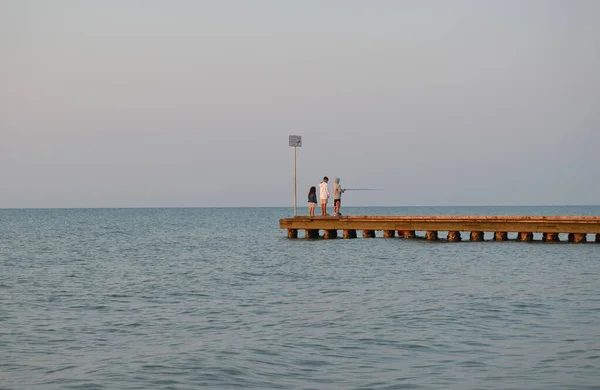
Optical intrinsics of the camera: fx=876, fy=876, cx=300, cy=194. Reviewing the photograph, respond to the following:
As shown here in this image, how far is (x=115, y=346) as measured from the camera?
568 inches

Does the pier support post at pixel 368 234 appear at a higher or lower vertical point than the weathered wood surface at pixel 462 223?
lower

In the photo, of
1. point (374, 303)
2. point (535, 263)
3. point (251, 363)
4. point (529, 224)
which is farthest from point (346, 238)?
point (251, 363)

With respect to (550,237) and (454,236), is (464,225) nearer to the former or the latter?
(454,236)

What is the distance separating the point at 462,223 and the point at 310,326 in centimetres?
2463

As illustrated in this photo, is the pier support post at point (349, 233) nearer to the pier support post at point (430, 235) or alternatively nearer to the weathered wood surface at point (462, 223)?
the weathered wood surface at point (462, 223)

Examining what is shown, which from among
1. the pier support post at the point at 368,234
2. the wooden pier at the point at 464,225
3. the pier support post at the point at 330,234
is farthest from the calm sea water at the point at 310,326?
the pier support post at the point at 330,234

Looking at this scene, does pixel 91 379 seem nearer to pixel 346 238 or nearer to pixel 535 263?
pixel 535 263

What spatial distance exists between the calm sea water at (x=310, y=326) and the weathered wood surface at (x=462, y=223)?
13.6ft

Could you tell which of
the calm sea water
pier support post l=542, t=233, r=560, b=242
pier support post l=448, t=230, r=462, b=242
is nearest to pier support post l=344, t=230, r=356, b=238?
pier support post l=448, t=230, r=462, b=242

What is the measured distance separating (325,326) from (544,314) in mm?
4493

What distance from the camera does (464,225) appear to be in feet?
130

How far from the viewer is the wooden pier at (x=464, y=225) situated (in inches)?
1427

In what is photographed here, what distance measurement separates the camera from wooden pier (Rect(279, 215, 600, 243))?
119ft

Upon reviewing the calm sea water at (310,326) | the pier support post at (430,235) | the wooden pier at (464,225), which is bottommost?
the calm sea water at (310,326)
